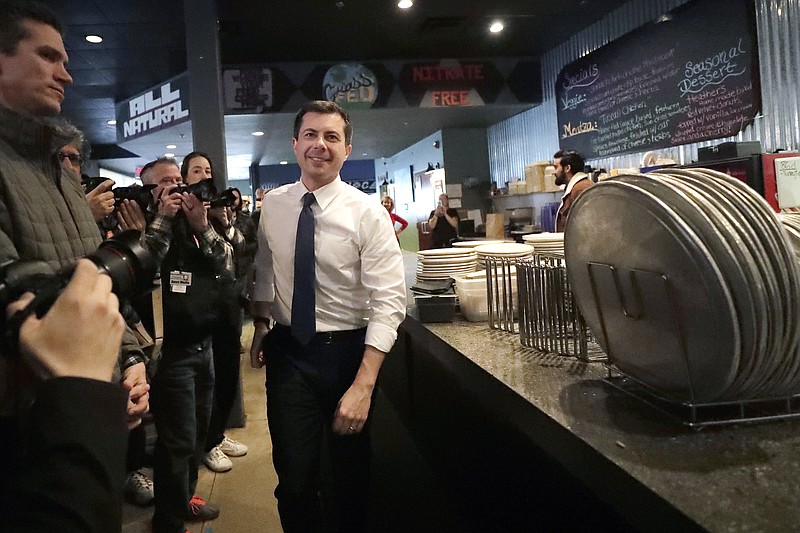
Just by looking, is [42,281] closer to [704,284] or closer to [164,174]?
[704,284]

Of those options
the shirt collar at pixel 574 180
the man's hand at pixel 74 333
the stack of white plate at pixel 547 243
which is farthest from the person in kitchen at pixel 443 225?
the man's hand at pixel 74 333

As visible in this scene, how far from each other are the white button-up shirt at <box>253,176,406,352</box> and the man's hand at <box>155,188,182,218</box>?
509 mm

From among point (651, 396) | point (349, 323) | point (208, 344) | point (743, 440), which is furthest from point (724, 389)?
point (208, 344)

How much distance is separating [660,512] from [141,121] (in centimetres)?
769

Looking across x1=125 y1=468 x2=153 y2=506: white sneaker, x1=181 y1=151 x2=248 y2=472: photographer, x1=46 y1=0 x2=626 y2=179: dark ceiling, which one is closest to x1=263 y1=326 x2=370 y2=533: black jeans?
x1=181 y1=151 x2=248 y2=472: photographer

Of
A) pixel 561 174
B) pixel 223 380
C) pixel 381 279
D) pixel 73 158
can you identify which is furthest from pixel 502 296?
pixel 561 174

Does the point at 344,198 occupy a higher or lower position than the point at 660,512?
higher

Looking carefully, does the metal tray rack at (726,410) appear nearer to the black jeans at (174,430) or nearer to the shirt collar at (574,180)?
the black jeans at (174,430)

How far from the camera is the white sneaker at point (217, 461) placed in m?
3.06

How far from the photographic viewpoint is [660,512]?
2.50 feet

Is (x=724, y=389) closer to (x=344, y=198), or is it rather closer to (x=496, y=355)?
(x=496, y=355)

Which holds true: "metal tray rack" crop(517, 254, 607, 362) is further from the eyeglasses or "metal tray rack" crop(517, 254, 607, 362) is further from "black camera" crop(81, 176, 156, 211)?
the eyeglasses

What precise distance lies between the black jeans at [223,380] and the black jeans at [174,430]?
40 cm

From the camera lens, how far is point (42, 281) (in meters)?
0.69
